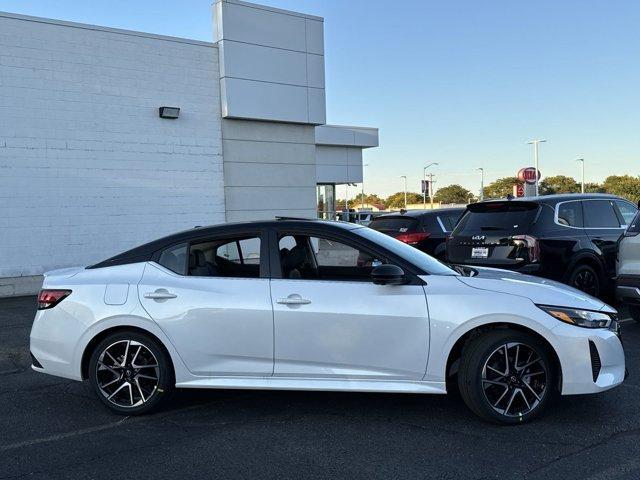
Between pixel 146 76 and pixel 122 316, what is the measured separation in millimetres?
9377

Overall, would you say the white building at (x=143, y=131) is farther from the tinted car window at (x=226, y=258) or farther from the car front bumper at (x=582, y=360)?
the car front bumper at (x=582, y=360)

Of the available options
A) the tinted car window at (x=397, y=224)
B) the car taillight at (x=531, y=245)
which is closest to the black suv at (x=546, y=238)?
the car taillight at (x=531, y=245)

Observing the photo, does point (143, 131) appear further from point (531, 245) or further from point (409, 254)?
point (409, 254)

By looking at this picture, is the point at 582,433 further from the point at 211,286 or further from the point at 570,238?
the point at 570,238

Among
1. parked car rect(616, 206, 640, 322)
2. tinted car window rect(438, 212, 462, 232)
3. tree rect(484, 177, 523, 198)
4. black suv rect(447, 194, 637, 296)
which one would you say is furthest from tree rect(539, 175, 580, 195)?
parked car rect(616, 206, 640, 322)

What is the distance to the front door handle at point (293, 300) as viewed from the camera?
437 centimetres

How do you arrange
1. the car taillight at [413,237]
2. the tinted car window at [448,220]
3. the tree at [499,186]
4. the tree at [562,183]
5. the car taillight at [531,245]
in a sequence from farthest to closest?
the tree at [499,186] < the tree at [562,183] < the tinted car window at [448,220] < the car taillight at [413,237] < the car taillight at [531,245]

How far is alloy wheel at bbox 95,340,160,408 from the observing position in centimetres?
462

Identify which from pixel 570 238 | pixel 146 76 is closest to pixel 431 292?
pixel 570 238

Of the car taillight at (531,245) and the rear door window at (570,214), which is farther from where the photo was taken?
the rear door window at (570,214)

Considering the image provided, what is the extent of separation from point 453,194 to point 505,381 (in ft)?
288

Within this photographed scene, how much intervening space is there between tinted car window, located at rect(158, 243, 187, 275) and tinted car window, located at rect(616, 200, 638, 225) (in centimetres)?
719

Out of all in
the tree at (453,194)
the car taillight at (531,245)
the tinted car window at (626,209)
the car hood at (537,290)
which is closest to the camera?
the car hood at (537,290)

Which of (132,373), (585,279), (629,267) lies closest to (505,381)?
(132,373)
